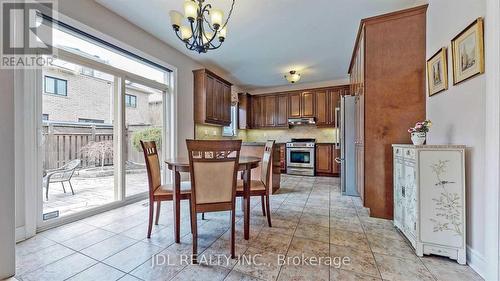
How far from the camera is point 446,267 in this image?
5.07ft

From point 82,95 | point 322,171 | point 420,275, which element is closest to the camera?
point 420,275

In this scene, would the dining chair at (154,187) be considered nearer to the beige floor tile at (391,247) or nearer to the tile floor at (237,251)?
the tile floor at (237,251)

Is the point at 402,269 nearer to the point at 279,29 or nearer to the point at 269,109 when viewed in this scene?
the point at 279,29

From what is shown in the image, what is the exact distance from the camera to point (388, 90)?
250cm

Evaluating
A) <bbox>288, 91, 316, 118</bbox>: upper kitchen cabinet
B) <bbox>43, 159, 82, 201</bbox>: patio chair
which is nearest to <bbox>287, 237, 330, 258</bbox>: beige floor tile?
<bbox>43, 159, 82, 201</bbox>: patio chair

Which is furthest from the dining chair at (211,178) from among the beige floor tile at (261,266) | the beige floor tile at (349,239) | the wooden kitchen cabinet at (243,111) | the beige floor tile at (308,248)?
the wooden kitchen cabinet at (243,111)

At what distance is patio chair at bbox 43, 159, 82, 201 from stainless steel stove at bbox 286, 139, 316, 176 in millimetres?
4628

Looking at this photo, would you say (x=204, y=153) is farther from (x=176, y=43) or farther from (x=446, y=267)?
(x=176, y=43)

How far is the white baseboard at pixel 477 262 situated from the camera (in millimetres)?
1415

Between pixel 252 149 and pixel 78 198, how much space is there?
2.70m

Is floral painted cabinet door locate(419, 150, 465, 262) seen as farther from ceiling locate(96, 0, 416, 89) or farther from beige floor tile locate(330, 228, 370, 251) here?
ceiling locate(96, 0, 416, 89)

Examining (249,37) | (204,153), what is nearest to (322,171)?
(249,37)

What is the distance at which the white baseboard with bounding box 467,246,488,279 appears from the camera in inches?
55.7

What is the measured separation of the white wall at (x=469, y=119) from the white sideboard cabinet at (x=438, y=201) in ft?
0.22
